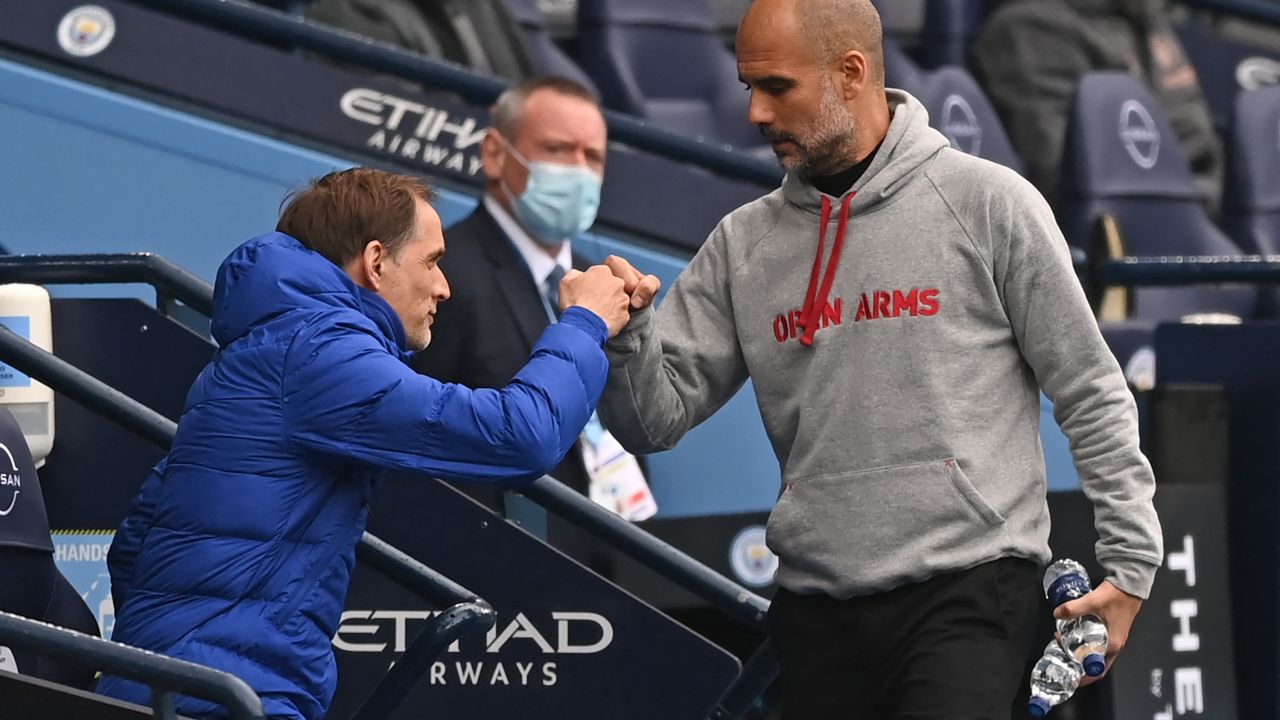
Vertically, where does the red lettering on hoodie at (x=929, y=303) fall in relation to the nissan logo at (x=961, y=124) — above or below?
below

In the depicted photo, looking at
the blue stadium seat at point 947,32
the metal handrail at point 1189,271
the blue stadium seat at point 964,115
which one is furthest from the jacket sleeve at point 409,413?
the blue stadium seat at point 947,32

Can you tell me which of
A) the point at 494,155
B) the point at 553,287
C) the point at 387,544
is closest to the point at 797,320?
the point at 387,544

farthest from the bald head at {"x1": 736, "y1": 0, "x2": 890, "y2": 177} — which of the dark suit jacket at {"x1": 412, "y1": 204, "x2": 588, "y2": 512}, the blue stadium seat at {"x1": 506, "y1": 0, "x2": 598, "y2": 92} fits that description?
the blue stadium seat at {"x1": 506, "y1": 0, "x2": 598, "y2": 92}

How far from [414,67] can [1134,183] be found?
10.7 ft

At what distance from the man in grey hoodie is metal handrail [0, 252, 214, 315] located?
107 centimetres

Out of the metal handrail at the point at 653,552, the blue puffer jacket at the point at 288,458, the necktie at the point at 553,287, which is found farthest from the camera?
the necktie at the point at 553,287

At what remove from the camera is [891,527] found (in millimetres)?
3068

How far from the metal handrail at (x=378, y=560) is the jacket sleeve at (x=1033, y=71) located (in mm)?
5336

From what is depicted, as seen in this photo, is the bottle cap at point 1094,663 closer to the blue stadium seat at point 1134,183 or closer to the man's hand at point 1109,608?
the man's hand at point 1109,608

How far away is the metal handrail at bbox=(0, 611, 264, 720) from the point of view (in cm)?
264

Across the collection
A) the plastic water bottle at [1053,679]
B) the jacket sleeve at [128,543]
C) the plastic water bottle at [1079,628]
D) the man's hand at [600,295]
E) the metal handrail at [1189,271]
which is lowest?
the plastic water bottle at [1053,679]

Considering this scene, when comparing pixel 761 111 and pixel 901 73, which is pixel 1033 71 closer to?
pixel 901 73

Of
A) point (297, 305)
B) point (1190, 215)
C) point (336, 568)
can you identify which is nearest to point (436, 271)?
point (297, 305)

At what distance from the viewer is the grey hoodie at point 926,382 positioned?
10.0 ft
